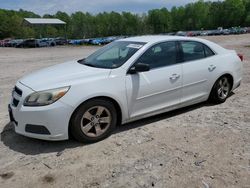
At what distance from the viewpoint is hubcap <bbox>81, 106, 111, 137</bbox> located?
4.45 metres

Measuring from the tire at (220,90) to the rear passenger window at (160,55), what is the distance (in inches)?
50.1

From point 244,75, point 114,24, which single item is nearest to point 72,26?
point 114,24

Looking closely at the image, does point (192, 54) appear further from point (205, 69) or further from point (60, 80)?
point (60, 80)

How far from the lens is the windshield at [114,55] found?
4969 mm

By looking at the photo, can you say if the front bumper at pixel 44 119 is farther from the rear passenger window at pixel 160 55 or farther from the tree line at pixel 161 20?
the tree line at pixel 161 20

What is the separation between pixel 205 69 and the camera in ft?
18.9

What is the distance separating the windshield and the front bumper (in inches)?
45.5

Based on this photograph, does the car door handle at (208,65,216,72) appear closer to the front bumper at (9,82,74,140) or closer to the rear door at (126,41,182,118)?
the rear door at (126,41,182,118)

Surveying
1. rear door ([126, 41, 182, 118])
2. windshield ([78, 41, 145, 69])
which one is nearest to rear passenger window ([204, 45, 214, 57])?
rear door ([126, 41, 182, 118])

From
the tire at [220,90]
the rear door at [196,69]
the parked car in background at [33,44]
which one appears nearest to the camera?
the rear door at [196,69]

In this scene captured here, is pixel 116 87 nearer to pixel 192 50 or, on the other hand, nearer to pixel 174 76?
pixel 174 76

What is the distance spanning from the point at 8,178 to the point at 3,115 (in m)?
2.69

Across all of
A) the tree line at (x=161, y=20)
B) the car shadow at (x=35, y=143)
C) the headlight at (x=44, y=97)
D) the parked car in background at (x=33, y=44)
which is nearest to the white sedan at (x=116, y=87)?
the headlight at (x=44, y=97)

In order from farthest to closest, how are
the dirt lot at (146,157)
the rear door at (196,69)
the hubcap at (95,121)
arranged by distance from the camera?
1. the rear door at (196,69)
2. the hubcap at (95,121)
3. the dirt lot at (146,157)
